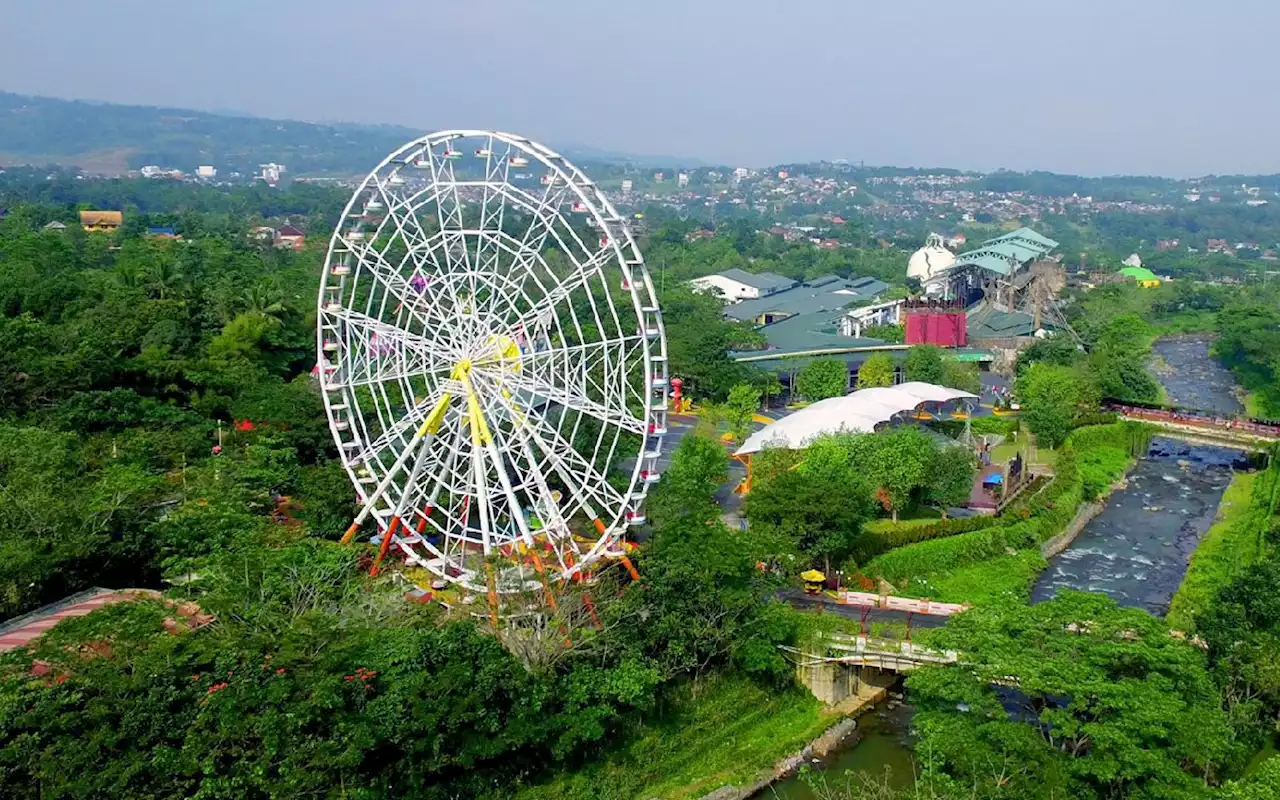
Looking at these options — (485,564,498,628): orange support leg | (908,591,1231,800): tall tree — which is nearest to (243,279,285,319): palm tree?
(485,564,498,628): orange support leg

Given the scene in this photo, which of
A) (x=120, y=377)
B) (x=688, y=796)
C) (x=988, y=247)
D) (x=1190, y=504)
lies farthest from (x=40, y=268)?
(x=988, y=247)

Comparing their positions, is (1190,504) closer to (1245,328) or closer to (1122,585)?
(1122,585)

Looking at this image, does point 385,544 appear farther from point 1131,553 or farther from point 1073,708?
point 1131,553

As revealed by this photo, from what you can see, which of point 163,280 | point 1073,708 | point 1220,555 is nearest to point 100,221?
point 163,280

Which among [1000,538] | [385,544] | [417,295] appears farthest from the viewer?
[1000,538]

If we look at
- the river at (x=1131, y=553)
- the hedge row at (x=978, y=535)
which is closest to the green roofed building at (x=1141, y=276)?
the river at (x=1131, y=553)

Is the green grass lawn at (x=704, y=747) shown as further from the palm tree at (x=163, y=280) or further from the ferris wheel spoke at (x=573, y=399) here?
the palm tree at (x=163, y=280)
